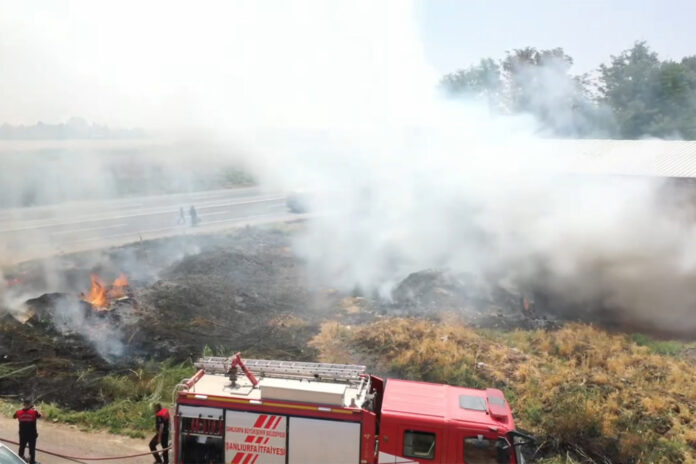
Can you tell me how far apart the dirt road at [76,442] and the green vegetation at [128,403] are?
7.7 inches

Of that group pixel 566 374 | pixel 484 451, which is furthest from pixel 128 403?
pixel 566 374

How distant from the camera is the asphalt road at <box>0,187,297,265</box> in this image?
21672 mm

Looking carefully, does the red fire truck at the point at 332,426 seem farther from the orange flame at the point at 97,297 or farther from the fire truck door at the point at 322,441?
the orange flame at the point at 97,297

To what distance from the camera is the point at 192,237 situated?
25000mm

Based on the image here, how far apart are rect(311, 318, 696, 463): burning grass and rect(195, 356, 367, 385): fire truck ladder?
13.6 feet

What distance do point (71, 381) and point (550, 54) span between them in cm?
3891

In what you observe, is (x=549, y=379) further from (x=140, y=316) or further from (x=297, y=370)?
(x=140, y=316)

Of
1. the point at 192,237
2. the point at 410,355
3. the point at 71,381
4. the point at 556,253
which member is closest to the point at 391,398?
the point at 410,355

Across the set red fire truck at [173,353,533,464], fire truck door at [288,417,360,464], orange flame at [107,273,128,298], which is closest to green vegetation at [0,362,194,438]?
red fire truck at [173,353,533,464]

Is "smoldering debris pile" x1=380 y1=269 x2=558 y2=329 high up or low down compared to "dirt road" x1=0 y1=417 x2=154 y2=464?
up

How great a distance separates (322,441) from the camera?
7312mm

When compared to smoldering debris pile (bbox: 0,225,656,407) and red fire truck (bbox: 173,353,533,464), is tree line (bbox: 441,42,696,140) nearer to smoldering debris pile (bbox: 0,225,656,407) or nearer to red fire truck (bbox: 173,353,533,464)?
smoldering debris pile (bbox: 0,225,656,407)

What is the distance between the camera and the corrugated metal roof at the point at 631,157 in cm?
1922

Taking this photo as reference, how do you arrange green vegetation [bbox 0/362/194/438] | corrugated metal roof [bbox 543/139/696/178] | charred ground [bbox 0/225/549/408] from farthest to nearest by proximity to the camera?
1. corrugated metal roof [bbox 543/139/696/178]
2. charred ground [bbox 0/225/549/408]
3. green vegetation [bbox 0/362/194/438]
